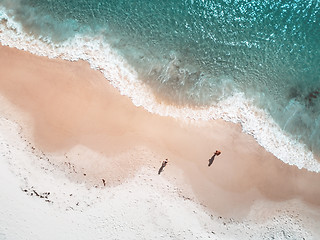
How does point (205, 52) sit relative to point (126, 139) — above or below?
above

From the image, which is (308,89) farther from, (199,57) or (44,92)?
(44,92)

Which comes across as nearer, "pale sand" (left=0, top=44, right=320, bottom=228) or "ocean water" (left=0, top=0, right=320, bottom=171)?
"pale sand" (left=0, top=44, right=320, bottom=228)

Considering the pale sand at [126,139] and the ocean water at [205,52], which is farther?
the ocean water at [205,52]

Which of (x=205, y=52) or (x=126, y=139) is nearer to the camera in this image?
(x=126, y=139)

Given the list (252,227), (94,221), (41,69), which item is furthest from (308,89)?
(41,69)

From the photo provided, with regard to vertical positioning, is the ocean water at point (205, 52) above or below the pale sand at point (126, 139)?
above
